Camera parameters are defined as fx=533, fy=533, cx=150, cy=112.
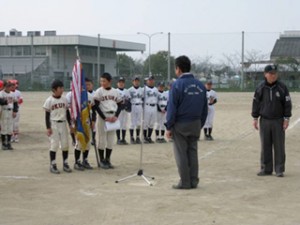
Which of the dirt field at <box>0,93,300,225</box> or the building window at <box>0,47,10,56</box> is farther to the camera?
the building window at <box>0,47,10,56</box>

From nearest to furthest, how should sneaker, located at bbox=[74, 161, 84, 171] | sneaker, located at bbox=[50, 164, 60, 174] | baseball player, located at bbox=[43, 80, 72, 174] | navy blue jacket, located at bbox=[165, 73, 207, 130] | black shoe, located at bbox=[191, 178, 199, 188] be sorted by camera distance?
navy blue jacket, located at bbox=[165, 73, 207, 130] < black shoe, located at bbox=[191, 178, 199, 188] < sneaker, located at bbox=[50, 164, 60, 174] < baseball player, located at bbox=[43, 80, 72, 174] < sneaker, located at bbox=[74, 161, 84, 171]

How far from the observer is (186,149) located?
29.5ft

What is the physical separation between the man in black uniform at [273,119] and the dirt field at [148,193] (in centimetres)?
34

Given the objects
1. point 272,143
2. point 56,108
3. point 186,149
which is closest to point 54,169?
point 56,108

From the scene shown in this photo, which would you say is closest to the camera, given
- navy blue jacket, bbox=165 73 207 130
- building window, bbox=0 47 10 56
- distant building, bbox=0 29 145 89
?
navy blue jacket, bbox=165 73 207 130

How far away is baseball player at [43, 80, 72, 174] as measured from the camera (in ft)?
34.6

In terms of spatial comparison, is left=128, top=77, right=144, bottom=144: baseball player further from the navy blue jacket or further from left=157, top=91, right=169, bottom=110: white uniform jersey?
the navy blue jacket

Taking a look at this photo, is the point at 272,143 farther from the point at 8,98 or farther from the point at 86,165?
the point at 8,98

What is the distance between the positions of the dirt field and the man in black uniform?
34cm

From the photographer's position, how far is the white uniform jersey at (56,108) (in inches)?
417

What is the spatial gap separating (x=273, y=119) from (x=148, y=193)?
3.14 m

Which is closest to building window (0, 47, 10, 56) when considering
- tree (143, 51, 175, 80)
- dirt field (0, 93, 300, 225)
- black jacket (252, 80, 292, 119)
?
tree (143, 51, 175, 80)

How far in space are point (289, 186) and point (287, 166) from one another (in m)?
2.28

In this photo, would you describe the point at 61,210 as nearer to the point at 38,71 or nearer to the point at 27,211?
the point at 27,211
